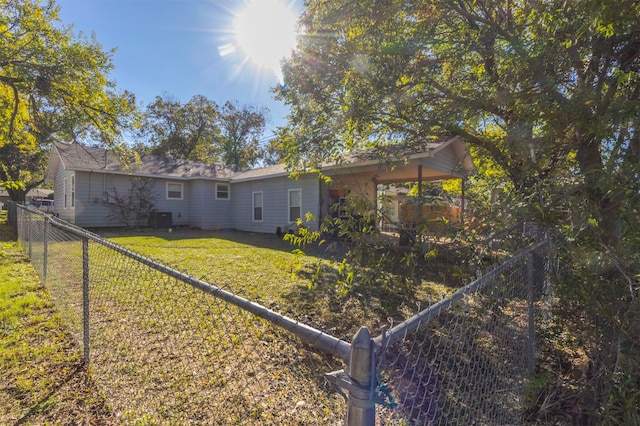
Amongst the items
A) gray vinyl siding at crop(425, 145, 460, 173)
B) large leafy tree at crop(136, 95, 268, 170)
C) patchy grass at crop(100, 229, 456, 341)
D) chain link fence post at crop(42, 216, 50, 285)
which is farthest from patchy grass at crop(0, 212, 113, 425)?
large leafy tree at crop(136, 95, 268, 170)

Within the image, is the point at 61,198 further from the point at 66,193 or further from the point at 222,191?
the point at 222,191

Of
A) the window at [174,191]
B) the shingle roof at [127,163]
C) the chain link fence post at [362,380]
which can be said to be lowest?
the chain link fence post at [362,380]

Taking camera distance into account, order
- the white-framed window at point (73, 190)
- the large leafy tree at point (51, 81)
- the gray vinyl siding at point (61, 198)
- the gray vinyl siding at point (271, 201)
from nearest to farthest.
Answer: the large leafy tree at point (51, 81)
the gray vinyl siding at point (271, 201)
the white-framed window at point (73, 190)
the gray vinyl siding at point (61, 198)

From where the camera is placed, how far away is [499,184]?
3.04 meters

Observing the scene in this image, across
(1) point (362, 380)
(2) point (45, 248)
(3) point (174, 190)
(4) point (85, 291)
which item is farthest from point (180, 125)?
(1) point (362, 380)

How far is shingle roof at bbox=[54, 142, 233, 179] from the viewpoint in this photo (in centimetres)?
1434

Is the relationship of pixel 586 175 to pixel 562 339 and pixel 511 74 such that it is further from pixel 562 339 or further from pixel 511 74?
pixel 562 339

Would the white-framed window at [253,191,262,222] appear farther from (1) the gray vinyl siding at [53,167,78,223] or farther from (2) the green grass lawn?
(2) the green grass lawn

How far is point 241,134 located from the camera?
33312 millimetres

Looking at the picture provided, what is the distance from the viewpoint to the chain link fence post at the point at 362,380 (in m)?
0.82

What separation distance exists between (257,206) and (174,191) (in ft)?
15.5

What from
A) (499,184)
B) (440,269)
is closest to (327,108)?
(499,184)

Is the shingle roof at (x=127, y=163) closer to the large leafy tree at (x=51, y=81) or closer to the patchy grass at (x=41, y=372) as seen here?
the large leafy tree at (x=51, y=81)

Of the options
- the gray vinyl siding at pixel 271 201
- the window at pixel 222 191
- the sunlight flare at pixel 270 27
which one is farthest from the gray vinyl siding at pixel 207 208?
the sunlight flare at pixel 270 27
